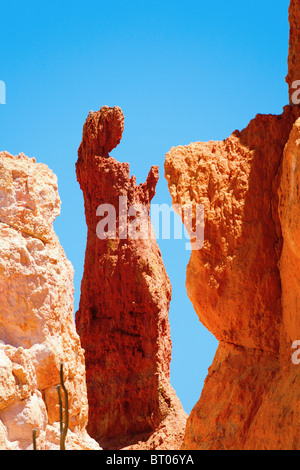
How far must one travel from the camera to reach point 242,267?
10672 millimetres

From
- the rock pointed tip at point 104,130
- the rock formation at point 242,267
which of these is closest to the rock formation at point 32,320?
the rock formation at point 242,267

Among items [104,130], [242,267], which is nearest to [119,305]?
[104,130]

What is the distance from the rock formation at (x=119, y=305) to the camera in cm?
1859

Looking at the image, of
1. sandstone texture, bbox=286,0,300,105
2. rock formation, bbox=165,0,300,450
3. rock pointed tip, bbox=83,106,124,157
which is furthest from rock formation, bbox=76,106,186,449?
sandstone texture, bbox=286,0,300,105

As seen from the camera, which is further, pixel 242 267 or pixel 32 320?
pixel 242 267

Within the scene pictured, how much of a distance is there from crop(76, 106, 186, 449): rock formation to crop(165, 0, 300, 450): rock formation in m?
7.56

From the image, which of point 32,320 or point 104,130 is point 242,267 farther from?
point 104,130

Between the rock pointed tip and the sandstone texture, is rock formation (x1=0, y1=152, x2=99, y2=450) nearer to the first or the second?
the sandstone texture

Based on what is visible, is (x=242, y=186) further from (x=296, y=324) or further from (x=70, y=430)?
(x=70, y=430)

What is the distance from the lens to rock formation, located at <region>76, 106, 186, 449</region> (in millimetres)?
18594

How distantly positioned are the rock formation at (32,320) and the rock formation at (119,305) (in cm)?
940

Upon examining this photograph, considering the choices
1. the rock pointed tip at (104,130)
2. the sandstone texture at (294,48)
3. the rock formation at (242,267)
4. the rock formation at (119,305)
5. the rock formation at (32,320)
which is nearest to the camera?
the rock formation at (32,320)

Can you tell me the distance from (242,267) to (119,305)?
8776mm

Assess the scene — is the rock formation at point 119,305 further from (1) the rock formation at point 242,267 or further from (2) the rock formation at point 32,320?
(2) the rock formation at point 32,320
